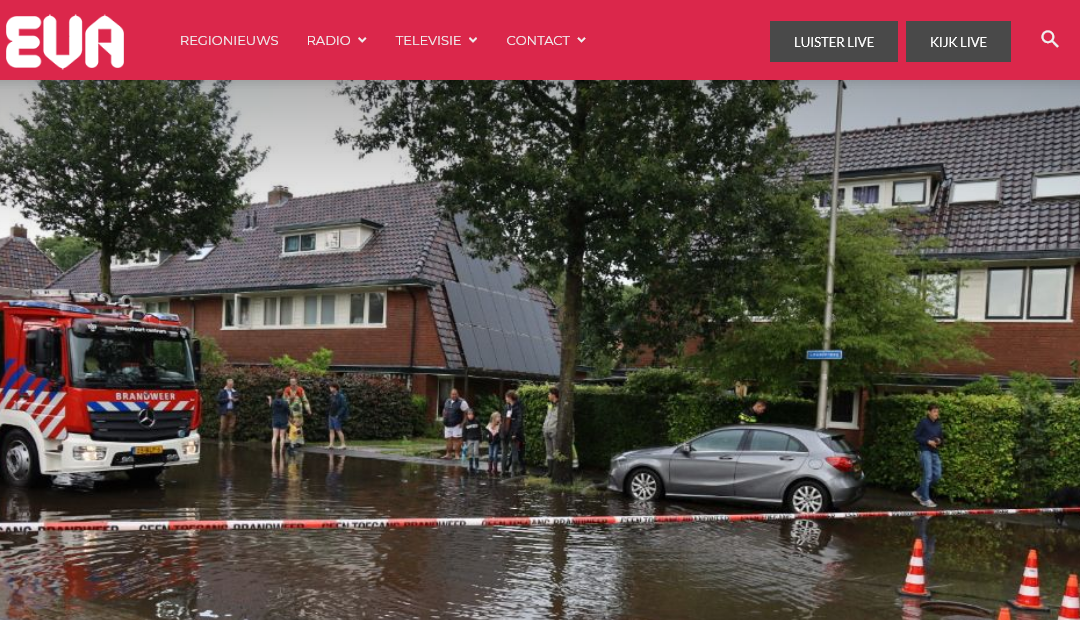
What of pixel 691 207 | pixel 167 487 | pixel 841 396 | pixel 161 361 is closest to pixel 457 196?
pixel 691 207

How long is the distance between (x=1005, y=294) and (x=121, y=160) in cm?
2259

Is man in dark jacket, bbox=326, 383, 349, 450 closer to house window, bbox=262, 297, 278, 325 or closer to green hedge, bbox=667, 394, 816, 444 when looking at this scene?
green hedge, bbox=667, 394, 816, 444

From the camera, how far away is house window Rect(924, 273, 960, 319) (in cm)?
1623

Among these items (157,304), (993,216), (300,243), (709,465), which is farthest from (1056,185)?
(157,304)

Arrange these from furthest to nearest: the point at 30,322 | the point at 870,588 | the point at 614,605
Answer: the point at 30,322, the point at 870,588, the point at 614,605

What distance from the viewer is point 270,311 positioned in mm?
31891

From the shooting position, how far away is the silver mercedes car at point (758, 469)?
13.0 m

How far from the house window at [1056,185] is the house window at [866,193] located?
3740 millimetres

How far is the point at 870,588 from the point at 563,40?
21.1 ft

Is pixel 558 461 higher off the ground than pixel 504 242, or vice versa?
pixel 504 242

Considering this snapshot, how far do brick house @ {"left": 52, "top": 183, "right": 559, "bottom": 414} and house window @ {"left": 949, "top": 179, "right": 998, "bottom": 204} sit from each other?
48.9 ft

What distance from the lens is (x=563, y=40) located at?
8875 millimetres

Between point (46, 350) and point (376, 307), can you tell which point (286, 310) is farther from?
point (46, 350)

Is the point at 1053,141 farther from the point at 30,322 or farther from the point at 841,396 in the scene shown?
the point at 30,322
